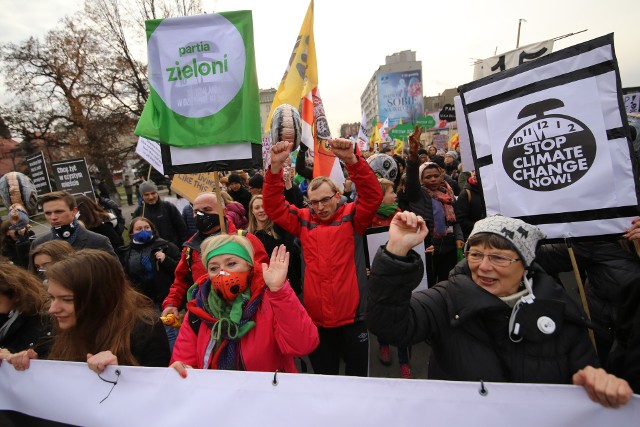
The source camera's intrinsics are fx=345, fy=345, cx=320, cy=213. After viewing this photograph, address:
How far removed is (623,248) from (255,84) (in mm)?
2736

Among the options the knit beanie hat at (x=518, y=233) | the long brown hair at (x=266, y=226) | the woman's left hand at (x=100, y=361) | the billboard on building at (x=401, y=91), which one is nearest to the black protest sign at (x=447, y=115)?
the long brown hair at (x=266, y=226)

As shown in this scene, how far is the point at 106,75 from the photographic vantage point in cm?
1891

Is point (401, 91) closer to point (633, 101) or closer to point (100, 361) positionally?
point (633, 101)

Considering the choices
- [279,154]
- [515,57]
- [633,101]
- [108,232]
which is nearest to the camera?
[279,154]

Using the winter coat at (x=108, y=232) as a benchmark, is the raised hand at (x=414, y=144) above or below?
above

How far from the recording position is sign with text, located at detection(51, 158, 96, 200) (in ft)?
22.1

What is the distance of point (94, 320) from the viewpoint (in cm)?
175

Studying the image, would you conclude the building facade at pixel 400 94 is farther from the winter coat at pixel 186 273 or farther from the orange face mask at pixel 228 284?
the orange face mask at pixel 228 284

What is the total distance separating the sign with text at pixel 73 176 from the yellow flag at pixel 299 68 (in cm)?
514

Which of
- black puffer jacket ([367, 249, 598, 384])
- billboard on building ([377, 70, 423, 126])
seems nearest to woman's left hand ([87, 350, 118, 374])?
black puffer jacket ([367, 249, 598, 384])

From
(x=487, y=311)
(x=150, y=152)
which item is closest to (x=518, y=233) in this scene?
(x=487, y=311)

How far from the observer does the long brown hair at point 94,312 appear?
169 cm

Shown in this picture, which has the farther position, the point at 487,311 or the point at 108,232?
the point at 108,232

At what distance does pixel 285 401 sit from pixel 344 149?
1.62 metres
